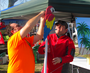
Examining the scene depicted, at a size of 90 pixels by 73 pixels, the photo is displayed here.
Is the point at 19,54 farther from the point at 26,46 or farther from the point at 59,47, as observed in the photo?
the point at 59,47

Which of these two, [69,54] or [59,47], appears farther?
[59,47]

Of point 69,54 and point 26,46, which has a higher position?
point 26,46

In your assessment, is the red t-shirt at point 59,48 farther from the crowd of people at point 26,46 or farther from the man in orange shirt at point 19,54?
the man in orange shirt at point 19,54

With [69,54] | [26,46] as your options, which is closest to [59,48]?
[69,54]

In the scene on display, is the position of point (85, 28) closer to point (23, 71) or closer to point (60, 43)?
point (60, 43)

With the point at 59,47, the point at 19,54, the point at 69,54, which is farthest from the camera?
the point at 59,47

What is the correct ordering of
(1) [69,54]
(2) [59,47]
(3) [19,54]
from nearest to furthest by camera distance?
(3) [19,54] → (1) [69,54] → (2) [59,47]

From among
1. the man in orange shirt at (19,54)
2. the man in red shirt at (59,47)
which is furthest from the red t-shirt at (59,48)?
the man in orange shirt at (19,54)

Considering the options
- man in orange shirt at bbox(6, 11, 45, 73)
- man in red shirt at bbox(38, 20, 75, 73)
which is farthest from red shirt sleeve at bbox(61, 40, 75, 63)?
man in orange shirt at bbox(6, 11, 45, 73)

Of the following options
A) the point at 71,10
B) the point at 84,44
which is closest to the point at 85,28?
the point at 84,44

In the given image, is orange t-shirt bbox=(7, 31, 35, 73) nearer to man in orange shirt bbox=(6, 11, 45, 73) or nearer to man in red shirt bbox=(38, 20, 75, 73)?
man in orange shirt bbox=(6, 11, 45, 73)

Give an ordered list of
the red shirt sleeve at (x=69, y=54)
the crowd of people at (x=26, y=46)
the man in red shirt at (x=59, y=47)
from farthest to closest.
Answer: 1. the man in red shirt at (x=59, y=47)
2. the red shirt sleeve at (x=69, y=54)
3. the crowd of people at (x=26, y=46)

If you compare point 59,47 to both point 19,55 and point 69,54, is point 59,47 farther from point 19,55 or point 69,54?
point 19,55

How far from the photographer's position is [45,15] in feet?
3.54
